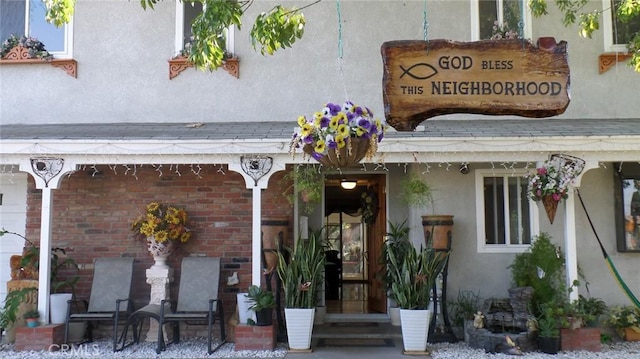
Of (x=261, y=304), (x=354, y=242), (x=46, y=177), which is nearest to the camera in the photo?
(x=261, y=304)

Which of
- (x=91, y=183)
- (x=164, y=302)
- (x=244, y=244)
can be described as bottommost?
(x=164, y=302)

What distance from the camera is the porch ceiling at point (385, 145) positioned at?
633cm

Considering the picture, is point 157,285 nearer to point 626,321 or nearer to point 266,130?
point 266,130

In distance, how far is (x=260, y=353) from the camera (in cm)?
630

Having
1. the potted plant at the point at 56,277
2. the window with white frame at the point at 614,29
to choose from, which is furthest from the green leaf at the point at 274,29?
the window with white frame at the point at 614,29

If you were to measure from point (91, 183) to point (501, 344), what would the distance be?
5.62m

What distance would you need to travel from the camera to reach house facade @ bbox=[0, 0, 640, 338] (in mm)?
7473

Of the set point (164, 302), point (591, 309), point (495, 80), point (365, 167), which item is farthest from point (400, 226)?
point (495, 80)

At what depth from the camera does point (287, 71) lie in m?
7.91

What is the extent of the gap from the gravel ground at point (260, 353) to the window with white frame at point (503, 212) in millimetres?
1521

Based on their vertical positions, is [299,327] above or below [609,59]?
below

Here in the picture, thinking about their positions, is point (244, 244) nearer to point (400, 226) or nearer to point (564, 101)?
point (400, 226)

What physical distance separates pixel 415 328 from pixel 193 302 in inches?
106

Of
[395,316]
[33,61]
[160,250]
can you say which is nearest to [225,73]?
[160,250]
